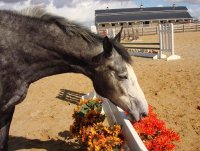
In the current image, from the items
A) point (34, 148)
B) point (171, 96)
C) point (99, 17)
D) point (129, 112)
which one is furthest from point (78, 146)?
point (99, 17)

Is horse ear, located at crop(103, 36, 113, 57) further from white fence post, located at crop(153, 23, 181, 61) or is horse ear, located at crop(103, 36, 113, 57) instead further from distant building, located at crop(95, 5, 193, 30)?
distant building, located at crop(95, 5, 193, 30)

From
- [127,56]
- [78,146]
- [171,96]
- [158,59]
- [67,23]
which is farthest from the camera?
[158,59]

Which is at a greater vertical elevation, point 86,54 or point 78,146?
point 86,54

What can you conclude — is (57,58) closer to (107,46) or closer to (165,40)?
(107,46)

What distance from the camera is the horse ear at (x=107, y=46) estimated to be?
3511 millimetres

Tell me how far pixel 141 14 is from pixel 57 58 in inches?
2657

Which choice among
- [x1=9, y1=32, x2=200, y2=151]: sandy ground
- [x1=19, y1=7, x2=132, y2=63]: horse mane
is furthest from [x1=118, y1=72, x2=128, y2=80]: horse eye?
[x1=9, y1=32, x2=200, y2=151]: sandy ground

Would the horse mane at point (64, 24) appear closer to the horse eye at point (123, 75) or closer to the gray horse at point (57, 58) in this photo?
the gray horse at point (57, 58)

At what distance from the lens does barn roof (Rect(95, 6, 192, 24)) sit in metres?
66.8

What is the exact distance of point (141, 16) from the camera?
2702 inches

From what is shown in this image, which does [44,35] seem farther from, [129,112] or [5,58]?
[129,112]

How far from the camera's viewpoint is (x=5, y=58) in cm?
388

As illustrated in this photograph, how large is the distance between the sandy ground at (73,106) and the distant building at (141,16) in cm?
5259

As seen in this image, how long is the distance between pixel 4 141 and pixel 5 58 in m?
1.32
